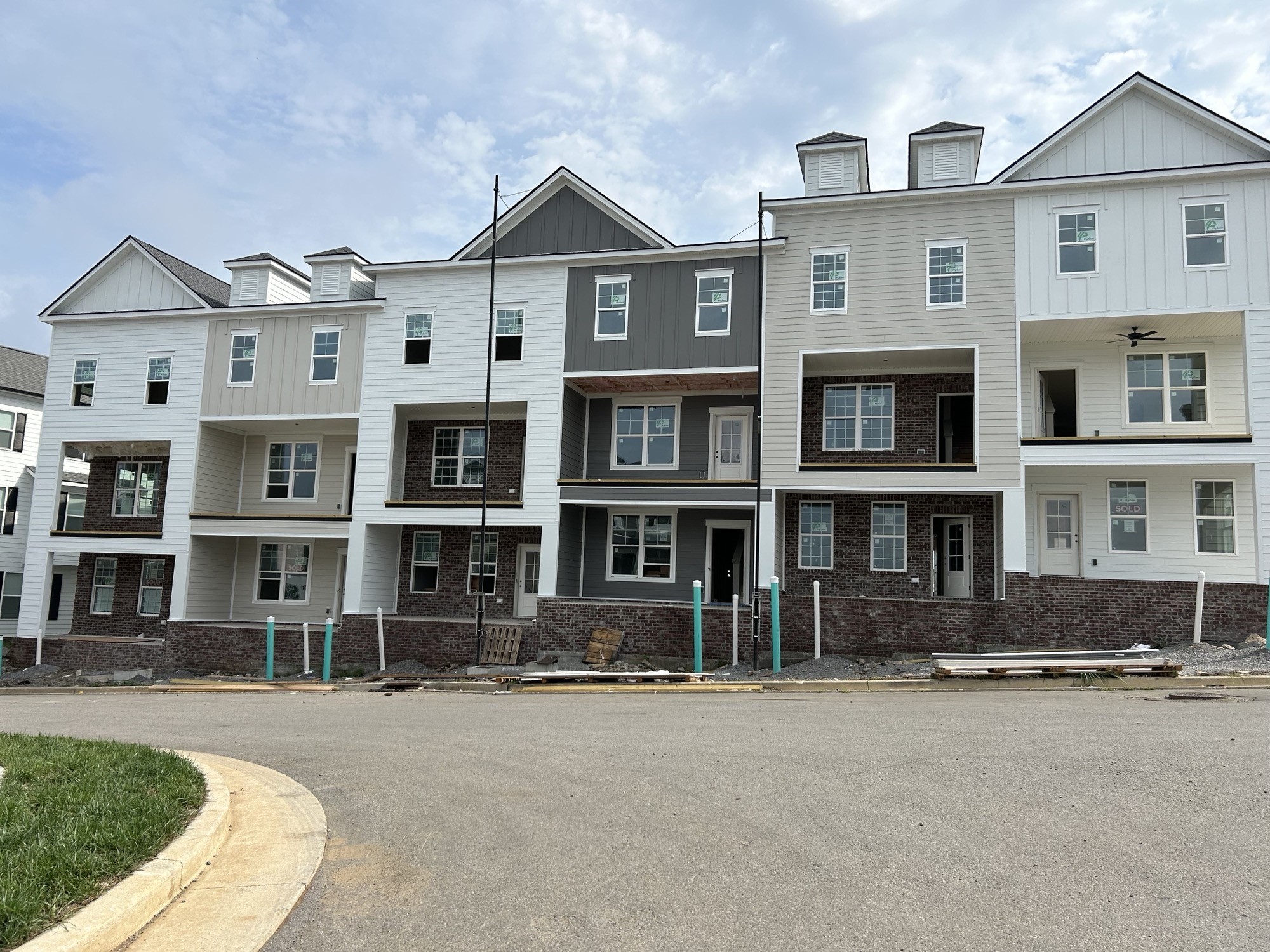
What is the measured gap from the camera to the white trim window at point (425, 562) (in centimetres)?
2650

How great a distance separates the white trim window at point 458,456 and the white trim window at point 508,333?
110 inches

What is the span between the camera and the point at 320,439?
28.3 m

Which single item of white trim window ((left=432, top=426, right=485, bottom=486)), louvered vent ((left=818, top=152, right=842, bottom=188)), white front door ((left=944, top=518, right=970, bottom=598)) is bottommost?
white front door ((left=944, top=518, right=970, bottom=598))

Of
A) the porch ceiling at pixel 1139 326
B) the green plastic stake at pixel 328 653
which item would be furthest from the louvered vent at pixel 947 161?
the green plastic stake at pixel 328 653

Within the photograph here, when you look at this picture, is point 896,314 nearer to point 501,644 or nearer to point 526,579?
point 526,579

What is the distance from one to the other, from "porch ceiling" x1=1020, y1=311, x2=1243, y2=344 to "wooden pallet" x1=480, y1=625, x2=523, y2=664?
14250 mm

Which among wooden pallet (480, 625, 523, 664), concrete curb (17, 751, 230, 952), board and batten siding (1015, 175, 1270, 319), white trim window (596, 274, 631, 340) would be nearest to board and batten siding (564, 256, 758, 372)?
white trim window (596, 274, 631, 340)

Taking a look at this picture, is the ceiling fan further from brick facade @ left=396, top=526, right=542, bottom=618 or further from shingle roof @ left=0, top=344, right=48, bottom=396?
shingle roof @ left=0, top=344, right=48, bottom=396

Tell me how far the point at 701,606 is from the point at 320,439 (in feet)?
45.0

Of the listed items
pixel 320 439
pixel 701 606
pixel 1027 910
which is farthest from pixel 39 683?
pixel 1027 910

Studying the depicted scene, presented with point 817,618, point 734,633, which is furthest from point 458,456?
point 817,618

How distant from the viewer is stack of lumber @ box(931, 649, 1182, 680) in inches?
608

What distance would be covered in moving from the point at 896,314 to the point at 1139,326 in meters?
5.41

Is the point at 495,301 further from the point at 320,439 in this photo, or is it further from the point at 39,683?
the point at 39,683
